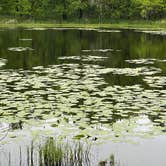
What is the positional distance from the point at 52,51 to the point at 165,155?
20512mm

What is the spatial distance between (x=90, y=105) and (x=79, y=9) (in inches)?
2169

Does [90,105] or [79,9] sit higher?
[79,9]

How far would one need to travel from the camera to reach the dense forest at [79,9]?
2491 inches

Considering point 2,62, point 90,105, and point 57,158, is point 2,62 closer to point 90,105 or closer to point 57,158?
point 90,105

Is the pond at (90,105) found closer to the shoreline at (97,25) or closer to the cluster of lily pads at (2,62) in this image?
the cluster of lily pads at (2,62)

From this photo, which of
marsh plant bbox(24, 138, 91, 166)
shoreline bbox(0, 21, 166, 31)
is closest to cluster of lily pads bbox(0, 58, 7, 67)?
marsh plant bbox(24, 138, 91, 166)

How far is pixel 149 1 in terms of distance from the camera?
6138 cm

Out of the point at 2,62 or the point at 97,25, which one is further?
the point at 97,25

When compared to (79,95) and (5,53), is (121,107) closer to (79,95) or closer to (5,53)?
(79,95)

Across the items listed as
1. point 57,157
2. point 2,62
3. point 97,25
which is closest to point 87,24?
point 97,25

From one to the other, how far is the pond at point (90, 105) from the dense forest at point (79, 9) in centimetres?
3974

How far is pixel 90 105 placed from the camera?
41.7 feet

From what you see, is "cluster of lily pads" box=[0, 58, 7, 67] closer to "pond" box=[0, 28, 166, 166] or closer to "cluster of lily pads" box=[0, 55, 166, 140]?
"pond" box=[0, 28, 166, 166]

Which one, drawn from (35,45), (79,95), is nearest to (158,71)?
(79,95)
